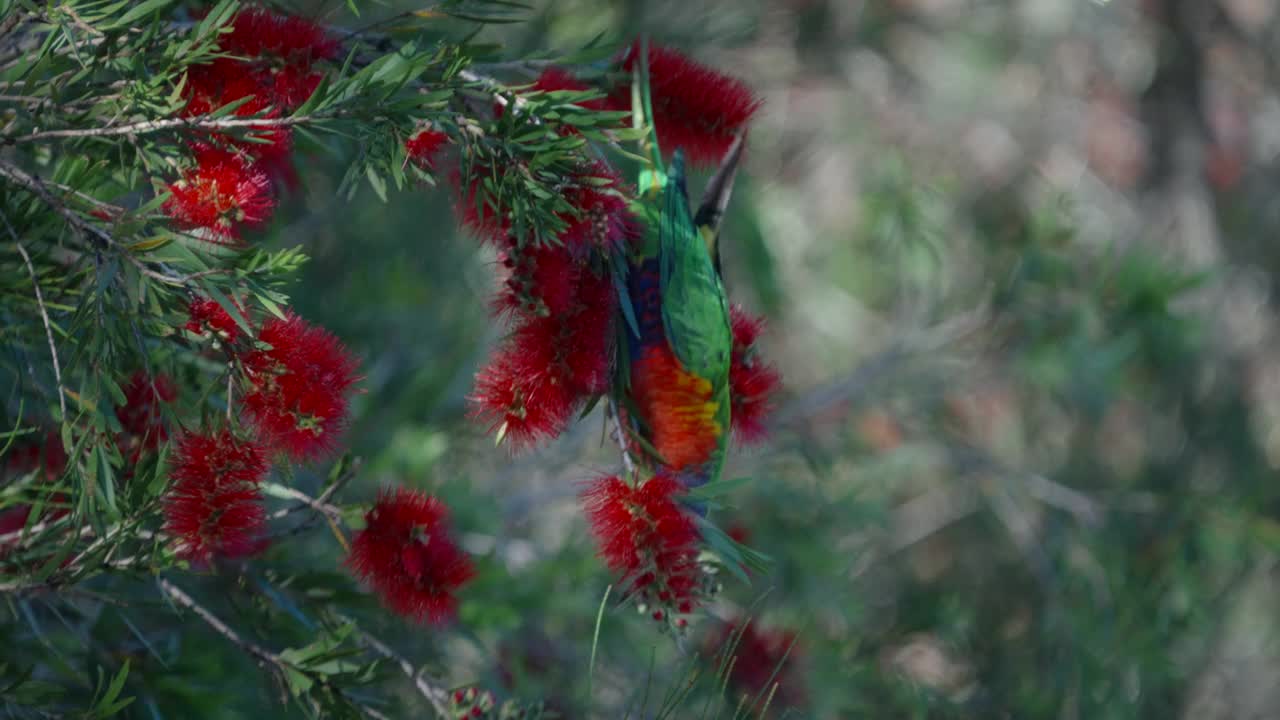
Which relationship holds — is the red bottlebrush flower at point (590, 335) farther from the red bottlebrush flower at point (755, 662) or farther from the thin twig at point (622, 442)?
the red bottlebrush flower at point (755, 662)

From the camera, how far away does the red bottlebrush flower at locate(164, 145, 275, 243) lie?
2.32 ft

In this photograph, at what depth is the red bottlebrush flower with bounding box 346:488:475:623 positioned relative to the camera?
835 millimetres

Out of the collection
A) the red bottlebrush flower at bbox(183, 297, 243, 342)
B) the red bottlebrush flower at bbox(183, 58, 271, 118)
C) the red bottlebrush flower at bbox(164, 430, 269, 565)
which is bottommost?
the red bottlebrush flower at bbox(164, 430, 269, 565)

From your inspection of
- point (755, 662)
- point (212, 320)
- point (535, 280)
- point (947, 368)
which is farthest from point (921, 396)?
point (212, 320)

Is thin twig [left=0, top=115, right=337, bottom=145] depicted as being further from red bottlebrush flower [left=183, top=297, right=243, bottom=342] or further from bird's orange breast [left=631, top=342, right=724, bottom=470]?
bird's orange breast [left=631, top=342, right=724, bottom=470]

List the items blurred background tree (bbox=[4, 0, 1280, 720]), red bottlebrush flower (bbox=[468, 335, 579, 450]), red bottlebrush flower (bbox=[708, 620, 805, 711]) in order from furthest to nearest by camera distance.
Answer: blurred background tree (bbox=[4, 0, 1280, 720])
red bottlebrush flower (bbox=[708, 620, 805, 711])
red bottlebrush flower (bbox=[468, 335, 579, 450])

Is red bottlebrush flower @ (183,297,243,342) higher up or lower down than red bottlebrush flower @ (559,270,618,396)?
higher up

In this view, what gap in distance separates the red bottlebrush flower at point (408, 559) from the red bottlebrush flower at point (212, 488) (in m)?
0.11

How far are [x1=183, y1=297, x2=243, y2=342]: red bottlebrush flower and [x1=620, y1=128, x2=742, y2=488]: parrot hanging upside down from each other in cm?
28

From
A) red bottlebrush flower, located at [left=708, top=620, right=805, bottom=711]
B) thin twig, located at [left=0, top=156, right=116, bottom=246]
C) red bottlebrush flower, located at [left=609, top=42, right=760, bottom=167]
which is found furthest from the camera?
red bottlebrush flower, located at [left=708, top=620, right=805, bottom=711]

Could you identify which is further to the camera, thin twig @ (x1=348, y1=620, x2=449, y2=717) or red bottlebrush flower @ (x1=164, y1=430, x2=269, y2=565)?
thin twig @ (x1=348, y1=620, x2=449, y2=717)

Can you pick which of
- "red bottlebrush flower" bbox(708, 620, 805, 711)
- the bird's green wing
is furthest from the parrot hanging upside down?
"red bottlebrush flower" bbox(708, 620, 805, 711)

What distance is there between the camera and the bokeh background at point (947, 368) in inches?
73.4

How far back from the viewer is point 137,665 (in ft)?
3.22
